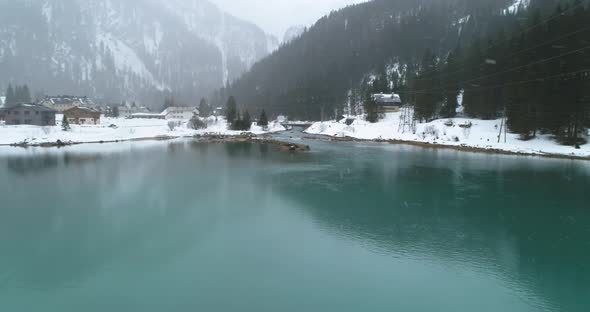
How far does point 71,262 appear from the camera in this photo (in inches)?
355

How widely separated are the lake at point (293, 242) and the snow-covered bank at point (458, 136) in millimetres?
9625

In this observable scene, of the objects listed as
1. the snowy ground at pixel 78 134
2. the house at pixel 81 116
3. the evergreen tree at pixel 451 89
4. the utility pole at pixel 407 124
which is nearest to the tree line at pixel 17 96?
the house at pixel 81 116

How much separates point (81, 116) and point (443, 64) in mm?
55465

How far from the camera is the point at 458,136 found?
37.8 metres

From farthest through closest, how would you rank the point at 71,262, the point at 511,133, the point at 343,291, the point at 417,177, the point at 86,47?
1. the point at 86,47
2. the point at 511,133
3. the point at 417,177
4. the point at 71,262
5. the point at 343,291

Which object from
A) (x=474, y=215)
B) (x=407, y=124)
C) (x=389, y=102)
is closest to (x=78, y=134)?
(x=407, y=124)

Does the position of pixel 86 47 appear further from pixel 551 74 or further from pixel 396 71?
pixel 551 74

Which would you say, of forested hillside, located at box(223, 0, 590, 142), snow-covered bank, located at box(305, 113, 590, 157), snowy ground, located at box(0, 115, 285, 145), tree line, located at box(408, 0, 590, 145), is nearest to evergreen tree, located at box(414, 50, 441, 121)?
forested hillside, located at box(223, 0, 590, 142)

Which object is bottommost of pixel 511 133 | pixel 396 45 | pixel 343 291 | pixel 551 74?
pixel 343 291

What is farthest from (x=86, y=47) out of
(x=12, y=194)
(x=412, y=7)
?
(x=12, y=194)

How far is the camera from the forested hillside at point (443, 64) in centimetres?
2902

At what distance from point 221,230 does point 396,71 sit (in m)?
82.8

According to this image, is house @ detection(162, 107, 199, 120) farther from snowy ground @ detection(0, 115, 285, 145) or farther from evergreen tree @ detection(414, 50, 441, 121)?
evergreen tree @ detection(414, 50, 441, 121)

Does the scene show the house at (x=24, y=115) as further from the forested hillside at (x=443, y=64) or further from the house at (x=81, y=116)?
the forested hillside at (x=443, y=64)
